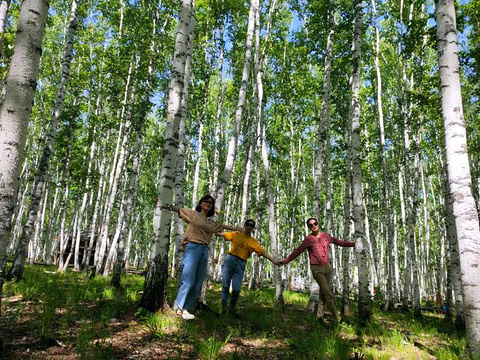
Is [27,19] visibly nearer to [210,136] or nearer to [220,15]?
[220,15]

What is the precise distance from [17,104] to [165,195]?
2.63m

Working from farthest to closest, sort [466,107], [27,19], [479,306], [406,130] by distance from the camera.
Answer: [466,107]
[406,130]
[479,306]
[27,19]

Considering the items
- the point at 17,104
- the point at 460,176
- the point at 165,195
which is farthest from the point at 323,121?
the point at 17,104

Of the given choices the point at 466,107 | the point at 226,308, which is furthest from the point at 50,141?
the point at 466,107

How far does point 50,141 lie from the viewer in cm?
869

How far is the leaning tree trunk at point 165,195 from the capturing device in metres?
4.60

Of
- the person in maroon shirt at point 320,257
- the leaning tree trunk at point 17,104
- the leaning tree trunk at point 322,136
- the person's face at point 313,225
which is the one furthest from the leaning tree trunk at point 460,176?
the leaning tree trunk at point 17,104

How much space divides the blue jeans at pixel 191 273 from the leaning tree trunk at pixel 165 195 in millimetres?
433

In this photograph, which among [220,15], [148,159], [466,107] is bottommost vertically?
[148,159]

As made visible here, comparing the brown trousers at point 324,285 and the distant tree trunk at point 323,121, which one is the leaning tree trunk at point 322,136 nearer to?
the distant tree trunk at point 323,121

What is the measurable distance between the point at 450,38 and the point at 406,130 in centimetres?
799

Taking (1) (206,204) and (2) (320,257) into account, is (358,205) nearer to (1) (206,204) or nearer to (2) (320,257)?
(2) (320,257)

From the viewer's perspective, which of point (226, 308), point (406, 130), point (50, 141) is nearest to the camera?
point (226, 308)

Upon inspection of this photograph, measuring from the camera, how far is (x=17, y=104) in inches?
101
